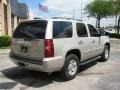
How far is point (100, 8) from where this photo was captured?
40.7m

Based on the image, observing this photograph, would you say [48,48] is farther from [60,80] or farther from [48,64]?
[60,80]

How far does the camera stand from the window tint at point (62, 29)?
6.45 m

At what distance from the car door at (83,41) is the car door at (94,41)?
11.9 inches

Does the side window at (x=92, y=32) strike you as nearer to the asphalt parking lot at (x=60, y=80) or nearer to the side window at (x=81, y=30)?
the side window at (x=81, y=30)

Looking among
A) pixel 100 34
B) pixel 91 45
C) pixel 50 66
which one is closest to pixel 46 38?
pixel 50 66

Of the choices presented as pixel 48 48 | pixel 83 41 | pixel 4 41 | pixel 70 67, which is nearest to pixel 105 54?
pixel 83 41

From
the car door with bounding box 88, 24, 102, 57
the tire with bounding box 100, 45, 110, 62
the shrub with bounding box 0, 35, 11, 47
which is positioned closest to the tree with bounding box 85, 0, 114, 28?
the shrub with bounding box 0, 35, 11, 47

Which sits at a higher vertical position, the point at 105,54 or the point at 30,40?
the point at 30,40

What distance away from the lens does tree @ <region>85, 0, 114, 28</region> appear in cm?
3967

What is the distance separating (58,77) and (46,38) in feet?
5.89

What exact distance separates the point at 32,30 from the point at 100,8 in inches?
1402

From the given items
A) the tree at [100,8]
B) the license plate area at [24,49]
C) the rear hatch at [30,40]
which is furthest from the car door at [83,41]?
the tree at [100,8]

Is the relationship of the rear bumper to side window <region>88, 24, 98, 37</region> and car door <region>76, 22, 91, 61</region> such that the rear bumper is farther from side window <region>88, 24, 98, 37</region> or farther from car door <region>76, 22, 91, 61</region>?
side window <region>88, 24, 98, 37</region>

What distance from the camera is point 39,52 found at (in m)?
6.26
